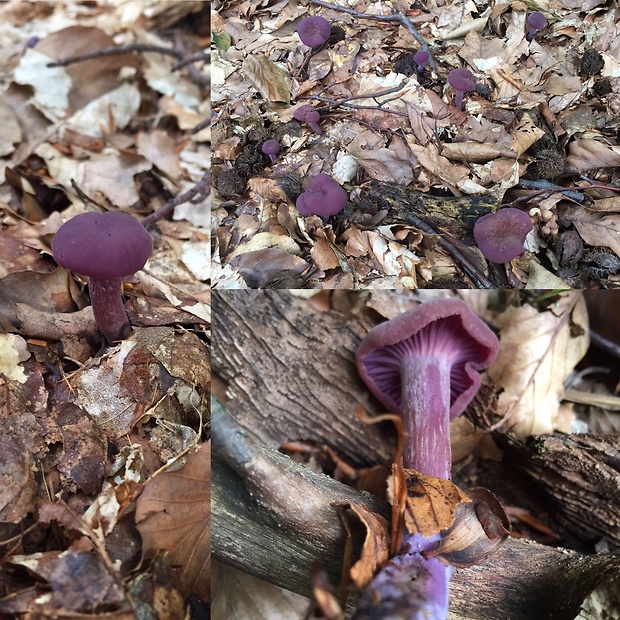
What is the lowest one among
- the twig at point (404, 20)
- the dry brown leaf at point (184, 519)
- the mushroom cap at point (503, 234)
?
the dry brown leaf at point (184, 519)

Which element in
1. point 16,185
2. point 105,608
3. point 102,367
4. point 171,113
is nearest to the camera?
point 105,608

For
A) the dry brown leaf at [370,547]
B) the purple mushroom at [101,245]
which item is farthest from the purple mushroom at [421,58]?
the dry brown leaf at [370,547]

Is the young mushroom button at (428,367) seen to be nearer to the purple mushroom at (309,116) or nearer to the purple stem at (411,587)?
the purple stem at (411,587)

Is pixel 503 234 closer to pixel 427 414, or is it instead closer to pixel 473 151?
pixel 473 151

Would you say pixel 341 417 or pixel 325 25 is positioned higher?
pixel 325 25

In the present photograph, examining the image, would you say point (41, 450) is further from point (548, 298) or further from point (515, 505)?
point (548, 298)

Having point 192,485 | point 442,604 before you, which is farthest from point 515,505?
point 192,485
